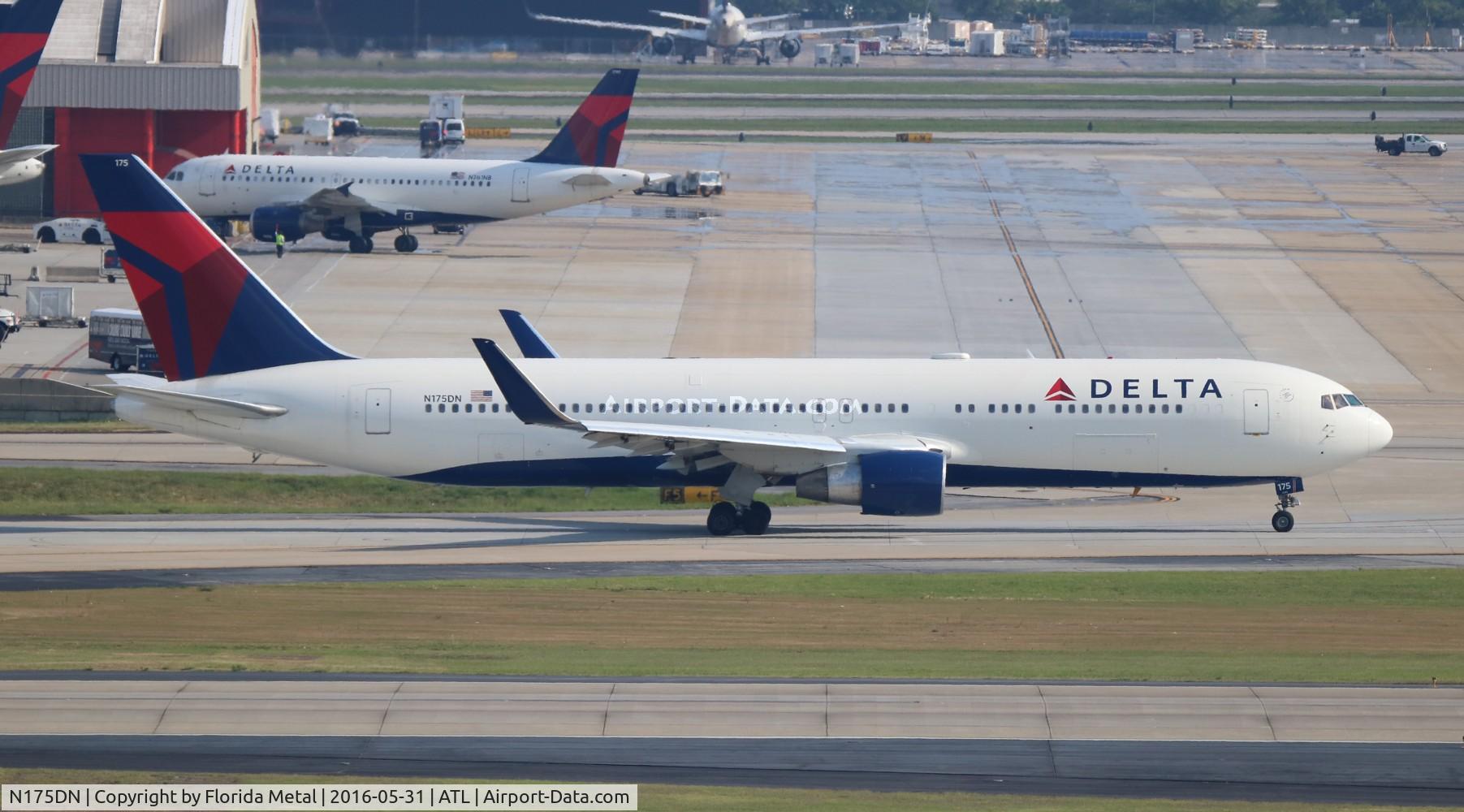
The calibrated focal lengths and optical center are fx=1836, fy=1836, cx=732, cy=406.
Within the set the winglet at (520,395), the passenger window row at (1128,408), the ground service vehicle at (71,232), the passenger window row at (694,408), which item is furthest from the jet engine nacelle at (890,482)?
the ground service vehicle at (71,232)

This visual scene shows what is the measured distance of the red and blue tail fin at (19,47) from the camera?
59.0 meters

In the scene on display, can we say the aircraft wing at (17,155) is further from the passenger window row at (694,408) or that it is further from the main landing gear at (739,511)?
the main landing gear at (739,511)

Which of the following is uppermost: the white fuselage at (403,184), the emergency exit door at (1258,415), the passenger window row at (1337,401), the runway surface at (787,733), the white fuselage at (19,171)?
the white fuselage at (19,171)

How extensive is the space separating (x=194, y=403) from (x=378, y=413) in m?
4.26

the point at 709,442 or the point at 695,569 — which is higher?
the point at 709,442

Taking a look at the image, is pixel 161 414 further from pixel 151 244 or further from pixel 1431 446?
pixel 1431 446

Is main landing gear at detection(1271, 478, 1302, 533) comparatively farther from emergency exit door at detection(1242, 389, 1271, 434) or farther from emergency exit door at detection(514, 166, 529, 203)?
emergency exit door at detection(514, 166, 529, 203)

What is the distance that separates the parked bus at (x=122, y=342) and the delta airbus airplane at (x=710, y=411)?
19.4m

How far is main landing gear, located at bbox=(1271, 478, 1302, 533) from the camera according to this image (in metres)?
43.1

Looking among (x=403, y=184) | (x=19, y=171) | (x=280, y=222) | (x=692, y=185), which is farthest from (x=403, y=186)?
(x=19, y=171)

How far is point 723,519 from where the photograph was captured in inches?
1721

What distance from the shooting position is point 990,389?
142 ft

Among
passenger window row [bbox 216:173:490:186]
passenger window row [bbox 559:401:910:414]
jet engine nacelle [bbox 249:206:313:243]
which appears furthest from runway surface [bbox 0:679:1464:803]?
passenger window row [bbox 216:173:490:186]

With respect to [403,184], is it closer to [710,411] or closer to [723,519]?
[710,411]
